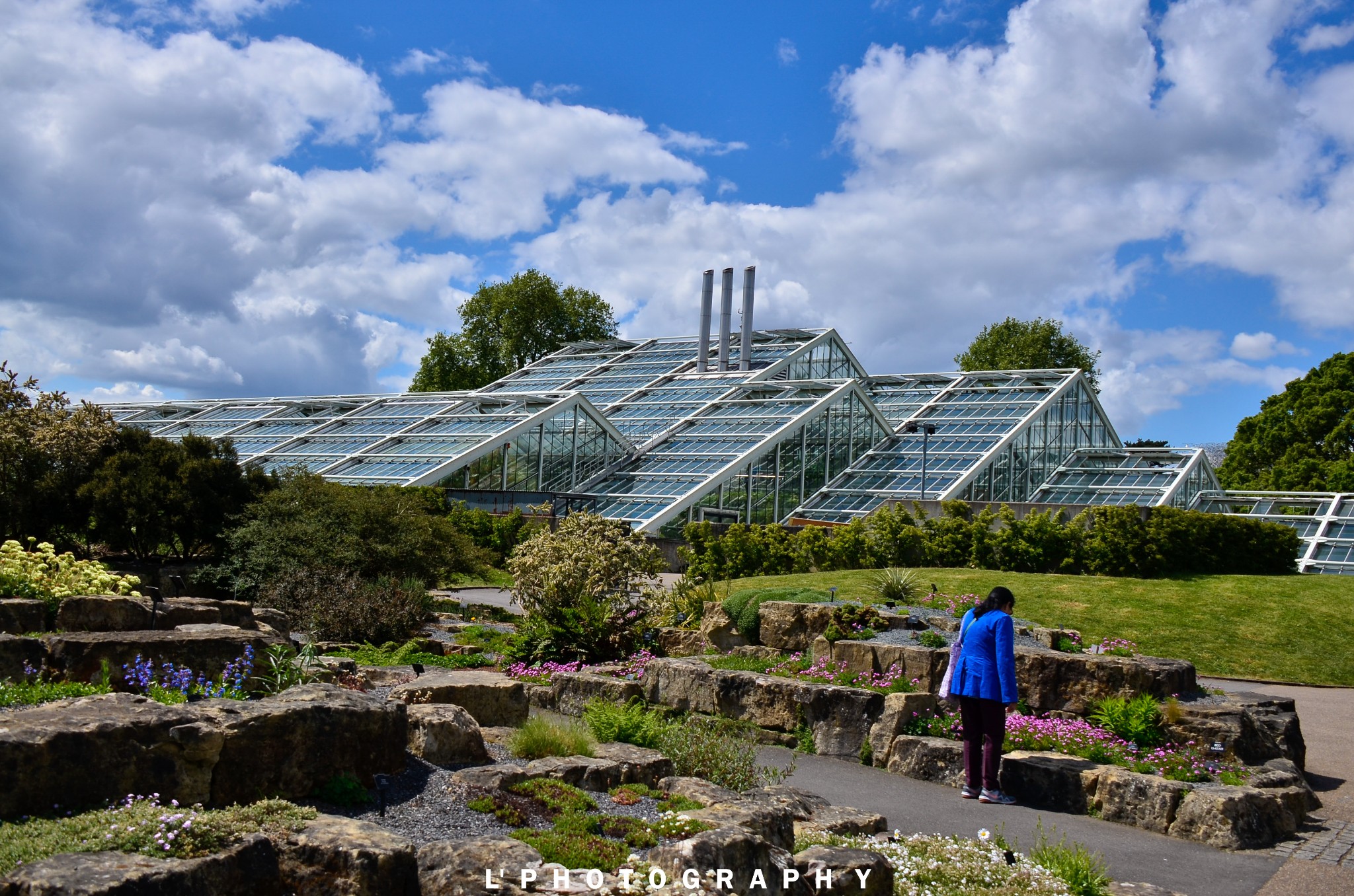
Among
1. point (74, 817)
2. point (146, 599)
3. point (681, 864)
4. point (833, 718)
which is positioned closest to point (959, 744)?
point (833, 718)

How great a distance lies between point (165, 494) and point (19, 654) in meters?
12.5

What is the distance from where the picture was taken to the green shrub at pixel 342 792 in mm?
6309

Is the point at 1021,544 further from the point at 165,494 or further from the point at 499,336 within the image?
the point at 499,336

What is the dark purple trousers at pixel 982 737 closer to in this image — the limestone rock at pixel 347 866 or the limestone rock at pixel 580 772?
the limestone rock at pixel 580 772

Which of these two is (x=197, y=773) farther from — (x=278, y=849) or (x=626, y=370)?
(x=626, y=370)

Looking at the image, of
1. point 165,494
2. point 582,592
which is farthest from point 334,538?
point 582,592

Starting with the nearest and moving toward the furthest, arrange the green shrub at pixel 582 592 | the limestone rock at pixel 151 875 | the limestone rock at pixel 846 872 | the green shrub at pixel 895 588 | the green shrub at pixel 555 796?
the limestone rock at pixel 151 875, the limestone rock at pixel 846 872, the green shrub at pixel 555 796, the green shrub at pixel 582 592, the green shrub at pixel 895 588

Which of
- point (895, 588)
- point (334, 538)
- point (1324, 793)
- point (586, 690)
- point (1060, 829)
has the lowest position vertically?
point (1060, 829)

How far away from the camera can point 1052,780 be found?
912 cm

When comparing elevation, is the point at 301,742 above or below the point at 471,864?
above

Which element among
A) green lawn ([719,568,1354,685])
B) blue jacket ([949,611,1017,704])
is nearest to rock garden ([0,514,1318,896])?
blue jacket ([949,611,1017,704])

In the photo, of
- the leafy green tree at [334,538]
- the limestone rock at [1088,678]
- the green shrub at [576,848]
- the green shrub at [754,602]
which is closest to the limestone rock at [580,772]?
the green shrub at [576,848]

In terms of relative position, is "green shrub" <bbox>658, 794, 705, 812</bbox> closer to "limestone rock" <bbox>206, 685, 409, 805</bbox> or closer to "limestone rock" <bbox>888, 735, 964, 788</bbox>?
"limestone rock" <bbox>206, 685, 409, 805</bbox>

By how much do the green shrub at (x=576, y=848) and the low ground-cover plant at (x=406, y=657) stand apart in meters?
7.62
